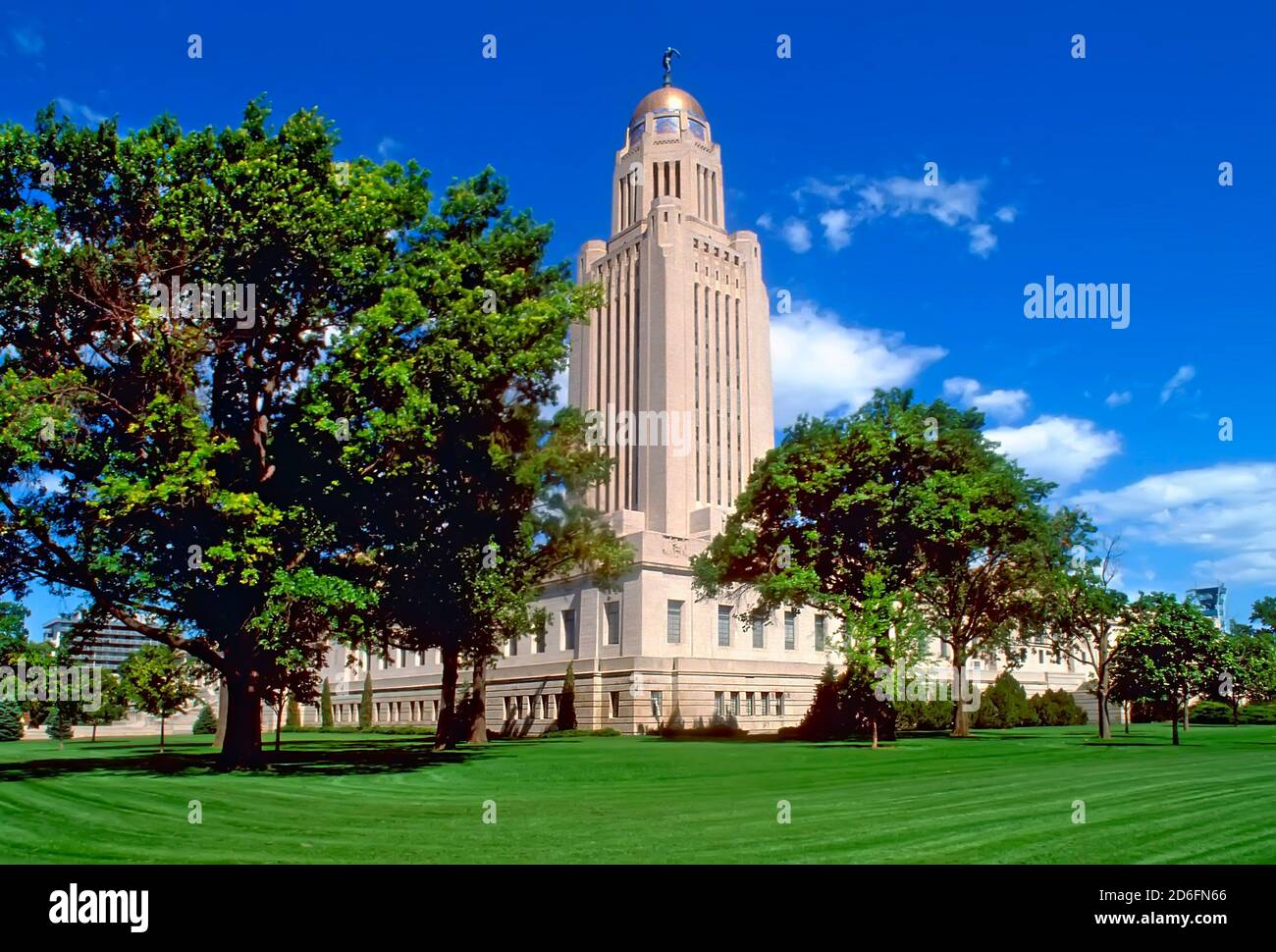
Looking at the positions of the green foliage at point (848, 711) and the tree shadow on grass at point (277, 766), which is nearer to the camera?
the tree shadow on grass at point (277, 766)

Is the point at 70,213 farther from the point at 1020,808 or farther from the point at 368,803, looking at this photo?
the point at 1020,808

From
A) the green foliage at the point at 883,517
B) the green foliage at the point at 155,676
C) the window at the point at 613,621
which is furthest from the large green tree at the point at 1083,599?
the green foliage at the point at 155,676

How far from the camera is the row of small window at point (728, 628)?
63.1m

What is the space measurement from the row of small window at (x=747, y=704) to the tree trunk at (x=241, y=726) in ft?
125

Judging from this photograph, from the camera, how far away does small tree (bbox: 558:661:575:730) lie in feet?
209

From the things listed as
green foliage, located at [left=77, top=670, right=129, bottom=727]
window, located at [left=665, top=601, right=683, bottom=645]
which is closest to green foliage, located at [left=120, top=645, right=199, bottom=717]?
green foliage, located at [left=77, top=670, right=129, bottom=727]

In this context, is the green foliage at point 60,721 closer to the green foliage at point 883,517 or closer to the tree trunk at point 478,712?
the tree trunk at point 478,712

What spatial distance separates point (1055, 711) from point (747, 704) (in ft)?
108

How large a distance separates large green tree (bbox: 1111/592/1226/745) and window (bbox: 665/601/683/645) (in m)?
28.7

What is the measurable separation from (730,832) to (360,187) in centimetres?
2039

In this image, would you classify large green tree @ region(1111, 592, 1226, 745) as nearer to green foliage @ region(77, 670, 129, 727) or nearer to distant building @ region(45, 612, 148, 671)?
distant building @ region(45, 612, 148, 671)

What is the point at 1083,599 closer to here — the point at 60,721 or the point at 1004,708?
the point at 1004,708

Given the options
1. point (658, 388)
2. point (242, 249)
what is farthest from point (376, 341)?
point (658, 388)

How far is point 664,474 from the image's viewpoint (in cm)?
8656
